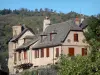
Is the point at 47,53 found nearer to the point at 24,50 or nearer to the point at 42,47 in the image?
the point at 42,47

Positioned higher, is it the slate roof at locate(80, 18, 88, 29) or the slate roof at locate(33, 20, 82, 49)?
the slate roof at locate(80, 18, 88, 29)

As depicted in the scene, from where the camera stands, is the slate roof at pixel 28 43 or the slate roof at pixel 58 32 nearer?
the slate roof at pixel 58 32

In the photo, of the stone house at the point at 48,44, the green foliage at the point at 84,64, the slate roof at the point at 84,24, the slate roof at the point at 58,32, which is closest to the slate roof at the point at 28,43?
the stone house at the point at 48,44

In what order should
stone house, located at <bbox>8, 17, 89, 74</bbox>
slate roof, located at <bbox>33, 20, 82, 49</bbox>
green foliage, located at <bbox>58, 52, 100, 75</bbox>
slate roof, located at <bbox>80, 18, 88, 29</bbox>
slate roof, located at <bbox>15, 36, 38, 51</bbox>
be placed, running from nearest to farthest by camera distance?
1. green foliage, located at <bbox>58, 52, 100, 75</bbox>
2. stone house, located at <bbox>8, 17, 89, 74</bbox>
3. slate roof, located at <bbox>33, 20, 82, 49</bbox>
4. slate roof, located at <bbox>80, 18, 88, 29</bbox>
5. slate roof, located at <bbox>15, 36, 38, 51</bbox>

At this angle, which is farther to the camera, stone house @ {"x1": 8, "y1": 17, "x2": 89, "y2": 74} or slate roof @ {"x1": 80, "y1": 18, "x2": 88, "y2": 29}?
slate roof @ {"x1": 80, "y1": 18, "x2": 88, "y2": 29}

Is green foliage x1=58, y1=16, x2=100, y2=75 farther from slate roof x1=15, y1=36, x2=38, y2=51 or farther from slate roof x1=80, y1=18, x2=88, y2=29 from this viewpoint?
slate roof x1=15, y1=36, x2=38, y2=51

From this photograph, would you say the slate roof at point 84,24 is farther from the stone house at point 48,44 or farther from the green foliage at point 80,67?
the green foliage at point 80,67

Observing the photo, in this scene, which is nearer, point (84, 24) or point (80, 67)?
point (80, 67)

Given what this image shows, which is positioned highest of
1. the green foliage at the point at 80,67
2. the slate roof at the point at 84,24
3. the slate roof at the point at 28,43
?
the slate roof at the point at 84,24

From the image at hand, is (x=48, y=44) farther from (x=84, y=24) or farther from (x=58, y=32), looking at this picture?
(x=84, y=24)

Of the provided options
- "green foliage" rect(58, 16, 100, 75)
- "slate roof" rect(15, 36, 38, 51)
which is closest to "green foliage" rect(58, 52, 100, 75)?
"green foliage" rect(58, 16, 100, 75)

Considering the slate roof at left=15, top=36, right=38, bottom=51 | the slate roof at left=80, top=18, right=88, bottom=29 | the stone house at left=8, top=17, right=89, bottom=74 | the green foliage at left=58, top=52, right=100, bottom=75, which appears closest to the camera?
the green foliage at left=58, top=52, right=100, bottom=75

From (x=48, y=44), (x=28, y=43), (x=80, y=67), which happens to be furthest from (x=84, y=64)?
(x=28, y=43)

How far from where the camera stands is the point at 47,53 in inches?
2596
